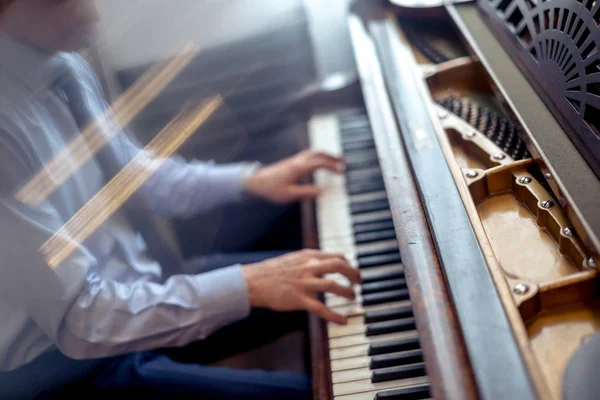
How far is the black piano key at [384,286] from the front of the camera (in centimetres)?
131

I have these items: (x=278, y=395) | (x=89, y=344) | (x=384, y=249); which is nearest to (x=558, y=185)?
(x=384, y=249)

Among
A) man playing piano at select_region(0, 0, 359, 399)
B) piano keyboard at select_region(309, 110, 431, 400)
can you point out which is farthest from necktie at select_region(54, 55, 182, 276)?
piano keyboard at select_region(309, 110, 431, 400)

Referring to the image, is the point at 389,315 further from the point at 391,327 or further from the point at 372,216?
the point at 372,216

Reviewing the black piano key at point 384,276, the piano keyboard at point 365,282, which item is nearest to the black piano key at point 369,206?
the piano keyboard at point 365,282

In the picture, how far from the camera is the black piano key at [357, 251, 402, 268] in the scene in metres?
1.38

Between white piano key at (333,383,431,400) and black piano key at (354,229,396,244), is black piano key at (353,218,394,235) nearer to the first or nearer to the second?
black piano key at (354,229,396,244)

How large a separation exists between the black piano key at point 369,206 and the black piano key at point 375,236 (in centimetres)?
9

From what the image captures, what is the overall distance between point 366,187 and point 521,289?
773 millimetres

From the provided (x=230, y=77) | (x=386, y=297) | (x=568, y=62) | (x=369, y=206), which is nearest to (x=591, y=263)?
(x=568, y=62)

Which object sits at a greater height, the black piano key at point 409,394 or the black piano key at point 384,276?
the black piano key at point 384,276

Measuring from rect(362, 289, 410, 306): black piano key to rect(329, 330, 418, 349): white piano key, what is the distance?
0.08 metres

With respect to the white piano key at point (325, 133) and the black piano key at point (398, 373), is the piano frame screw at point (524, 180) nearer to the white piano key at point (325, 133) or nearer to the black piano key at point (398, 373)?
the black piano key at point (398, 373)

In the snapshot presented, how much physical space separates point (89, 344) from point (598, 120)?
1036mm

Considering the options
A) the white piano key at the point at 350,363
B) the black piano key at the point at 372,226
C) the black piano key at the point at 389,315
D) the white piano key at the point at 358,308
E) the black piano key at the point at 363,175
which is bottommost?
the white piano key at the point at 350,363
